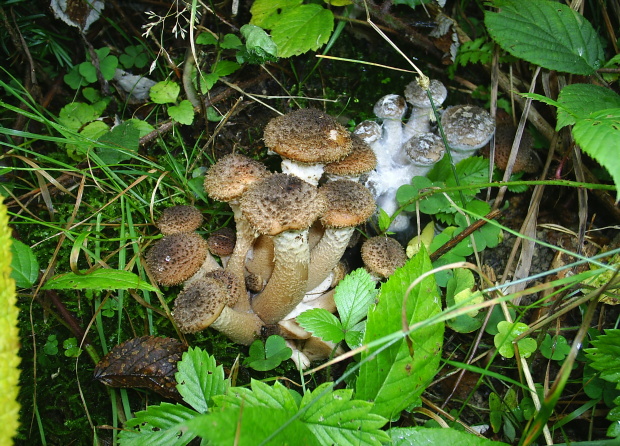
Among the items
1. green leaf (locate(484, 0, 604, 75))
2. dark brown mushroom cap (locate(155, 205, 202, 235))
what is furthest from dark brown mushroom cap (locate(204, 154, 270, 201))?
green leaf (locate(484, 0, 604, 75))

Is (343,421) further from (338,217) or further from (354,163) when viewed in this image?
(354,163)

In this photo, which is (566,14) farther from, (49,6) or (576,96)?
(49,6)

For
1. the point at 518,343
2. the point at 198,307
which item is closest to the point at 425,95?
the point at 518,343

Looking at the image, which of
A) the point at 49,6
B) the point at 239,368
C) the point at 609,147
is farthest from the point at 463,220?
the point at 49,6

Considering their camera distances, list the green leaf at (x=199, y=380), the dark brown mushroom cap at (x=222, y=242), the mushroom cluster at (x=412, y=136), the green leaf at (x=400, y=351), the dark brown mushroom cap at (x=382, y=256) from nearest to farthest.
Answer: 1. the green leaf at (x=400, y=351)
2. the green leaf at (x=199, y=380)
3. the dark brown mushroom cap at (x=382, y=256)
4. the dark brown mushroom cap at (x=222, y=242)
5. the mushroom cluster at (x=412, y=136)

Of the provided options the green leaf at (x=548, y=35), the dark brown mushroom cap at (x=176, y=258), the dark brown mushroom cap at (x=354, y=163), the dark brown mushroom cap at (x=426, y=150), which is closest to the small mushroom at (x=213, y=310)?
the dark brown mushroom cap at (x=176, y=258)

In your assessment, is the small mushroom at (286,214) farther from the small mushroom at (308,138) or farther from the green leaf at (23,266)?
the green leaf at (23,266)
